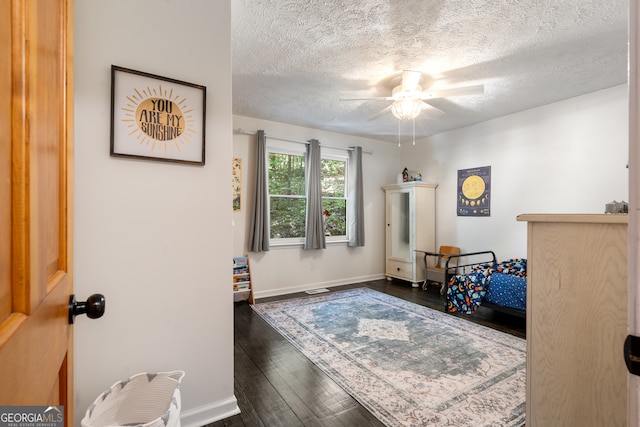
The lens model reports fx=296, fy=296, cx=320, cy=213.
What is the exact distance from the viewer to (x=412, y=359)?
2.37m

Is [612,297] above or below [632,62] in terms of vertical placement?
below

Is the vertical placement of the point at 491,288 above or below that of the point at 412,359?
above

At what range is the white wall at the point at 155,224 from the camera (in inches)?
53.5

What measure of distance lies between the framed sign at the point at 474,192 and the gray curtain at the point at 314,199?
2.14 m

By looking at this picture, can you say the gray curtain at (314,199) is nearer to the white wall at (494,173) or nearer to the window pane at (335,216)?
the white wall at (494,173)

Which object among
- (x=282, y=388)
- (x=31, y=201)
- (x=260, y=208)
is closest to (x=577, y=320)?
(x=31, y=201)

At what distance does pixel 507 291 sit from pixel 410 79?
7.68 ft

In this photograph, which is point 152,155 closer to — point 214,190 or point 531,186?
point 214,190

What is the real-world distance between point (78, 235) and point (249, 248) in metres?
2.80

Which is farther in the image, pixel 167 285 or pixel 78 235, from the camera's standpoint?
pixel 167 285

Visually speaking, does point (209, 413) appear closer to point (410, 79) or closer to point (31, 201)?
point (31, 201)

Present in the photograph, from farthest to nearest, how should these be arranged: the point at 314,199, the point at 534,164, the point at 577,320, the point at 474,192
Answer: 1. the point at 314,199
2. the point at 474,192
3. the point at 534,164
4. the point at 577,320

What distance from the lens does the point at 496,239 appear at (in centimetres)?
405

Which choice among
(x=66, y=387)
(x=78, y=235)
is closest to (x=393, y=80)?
(x=78, y=235)
